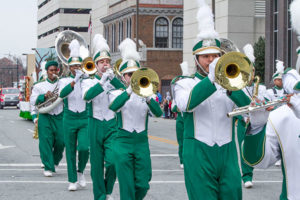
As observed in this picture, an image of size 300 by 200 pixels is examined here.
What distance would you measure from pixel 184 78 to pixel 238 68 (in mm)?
1054

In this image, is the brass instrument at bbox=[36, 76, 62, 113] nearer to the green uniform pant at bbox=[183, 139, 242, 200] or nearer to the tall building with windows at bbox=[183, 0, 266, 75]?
the green uniform pant at bbox=[183, 139, 242, 200]

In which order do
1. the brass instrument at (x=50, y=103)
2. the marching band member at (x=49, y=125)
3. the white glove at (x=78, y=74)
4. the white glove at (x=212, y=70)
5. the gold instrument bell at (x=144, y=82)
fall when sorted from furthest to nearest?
the marching band member at (x=49, y=125)
the brass instrument at (x=50, y=103)
the white glove at (x=78, y=74)
the gold instrument bell at (x=144, y=82)
the white glove at (x=212, y=70)

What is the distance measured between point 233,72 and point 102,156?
4.63m

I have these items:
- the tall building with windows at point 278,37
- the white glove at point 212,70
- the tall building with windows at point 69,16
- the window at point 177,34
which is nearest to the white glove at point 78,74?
the white glove at point 212,70

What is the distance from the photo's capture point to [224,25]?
124 ft

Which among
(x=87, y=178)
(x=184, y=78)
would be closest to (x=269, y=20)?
(x=87, y=178)

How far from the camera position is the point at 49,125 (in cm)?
1198

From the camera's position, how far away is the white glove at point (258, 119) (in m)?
3.78

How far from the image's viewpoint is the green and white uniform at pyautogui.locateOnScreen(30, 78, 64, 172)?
11.8 m

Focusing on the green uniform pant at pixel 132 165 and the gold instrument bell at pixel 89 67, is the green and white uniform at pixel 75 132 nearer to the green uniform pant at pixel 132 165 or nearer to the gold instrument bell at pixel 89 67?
the gold instrument bell at pixel 89 67

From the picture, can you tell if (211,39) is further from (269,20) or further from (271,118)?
(269,20)

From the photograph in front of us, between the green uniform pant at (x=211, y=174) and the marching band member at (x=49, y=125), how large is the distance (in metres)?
6.98

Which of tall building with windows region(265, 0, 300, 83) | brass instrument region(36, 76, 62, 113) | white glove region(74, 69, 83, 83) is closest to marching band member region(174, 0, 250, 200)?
white glove region(74, 69, 83, 83)

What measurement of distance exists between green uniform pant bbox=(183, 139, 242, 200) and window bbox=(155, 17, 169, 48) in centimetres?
4967
